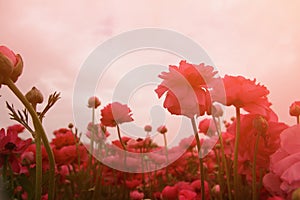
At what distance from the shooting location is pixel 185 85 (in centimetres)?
40

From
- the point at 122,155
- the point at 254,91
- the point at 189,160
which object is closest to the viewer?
the point at 254,91

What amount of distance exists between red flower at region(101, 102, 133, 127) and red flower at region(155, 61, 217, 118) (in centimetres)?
27

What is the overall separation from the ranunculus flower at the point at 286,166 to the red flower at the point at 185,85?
89mm

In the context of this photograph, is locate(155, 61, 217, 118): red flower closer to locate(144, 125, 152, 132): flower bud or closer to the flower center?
the flower center

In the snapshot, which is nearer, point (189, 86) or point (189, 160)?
point (189, 86)

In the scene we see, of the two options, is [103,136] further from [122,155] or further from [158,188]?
[158,188]

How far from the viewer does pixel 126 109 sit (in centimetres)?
68

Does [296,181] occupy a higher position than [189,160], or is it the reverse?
[189,160]

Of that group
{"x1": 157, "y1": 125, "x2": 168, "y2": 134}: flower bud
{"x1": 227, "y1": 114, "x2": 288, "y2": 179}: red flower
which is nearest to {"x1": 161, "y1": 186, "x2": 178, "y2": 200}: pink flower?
{"x1": 227, "y1": 114, "x2": 288, "y2": 179}: red flower

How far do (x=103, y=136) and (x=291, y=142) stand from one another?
1.70 feet

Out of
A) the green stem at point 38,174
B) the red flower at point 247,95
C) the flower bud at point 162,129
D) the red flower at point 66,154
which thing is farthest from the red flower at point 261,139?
the flower bud at point 162,129

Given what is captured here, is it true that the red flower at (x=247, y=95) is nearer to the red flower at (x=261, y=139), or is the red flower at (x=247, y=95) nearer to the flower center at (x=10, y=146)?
the red flower at (x=261, y=139)

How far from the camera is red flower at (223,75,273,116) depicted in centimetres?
42

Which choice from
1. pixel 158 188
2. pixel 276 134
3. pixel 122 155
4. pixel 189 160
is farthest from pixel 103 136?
pixel 276 134
